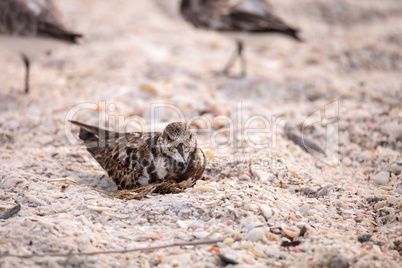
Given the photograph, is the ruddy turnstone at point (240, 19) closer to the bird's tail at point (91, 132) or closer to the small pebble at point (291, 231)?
the bird's tail at point (91, 132)

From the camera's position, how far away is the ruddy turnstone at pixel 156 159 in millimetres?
2627

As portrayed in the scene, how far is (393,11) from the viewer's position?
292 inches

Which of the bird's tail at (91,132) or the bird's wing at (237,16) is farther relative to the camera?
the bird's wing at (237,16)

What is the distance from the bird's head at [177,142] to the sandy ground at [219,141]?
0.27m

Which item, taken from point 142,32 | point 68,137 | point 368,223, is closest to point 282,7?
point 142,32

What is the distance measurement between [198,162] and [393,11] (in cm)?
642

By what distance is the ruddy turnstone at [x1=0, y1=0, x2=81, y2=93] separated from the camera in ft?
15.0

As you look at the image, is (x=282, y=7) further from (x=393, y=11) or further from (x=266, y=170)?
(x=266, y=170)

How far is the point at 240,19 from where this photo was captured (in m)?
5.15

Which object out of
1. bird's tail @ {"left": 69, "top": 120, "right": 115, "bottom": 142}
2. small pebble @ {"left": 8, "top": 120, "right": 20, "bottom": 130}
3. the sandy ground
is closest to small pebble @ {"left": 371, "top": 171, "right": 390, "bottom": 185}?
the sandy ground

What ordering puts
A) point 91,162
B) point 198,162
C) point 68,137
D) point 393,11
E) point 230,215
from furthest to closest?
point 393,11
point 68,137
point 91,162
point 198,162
point 230,215

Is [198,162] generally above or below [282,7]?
below

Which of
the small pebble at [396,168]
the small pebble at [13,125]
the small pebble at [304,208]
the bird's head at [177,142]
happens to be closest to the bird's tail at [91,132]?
the bird's head at [177,142]

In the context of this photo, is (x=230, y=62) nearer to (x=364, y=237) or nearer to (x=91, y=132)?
(x=91, y=132)
